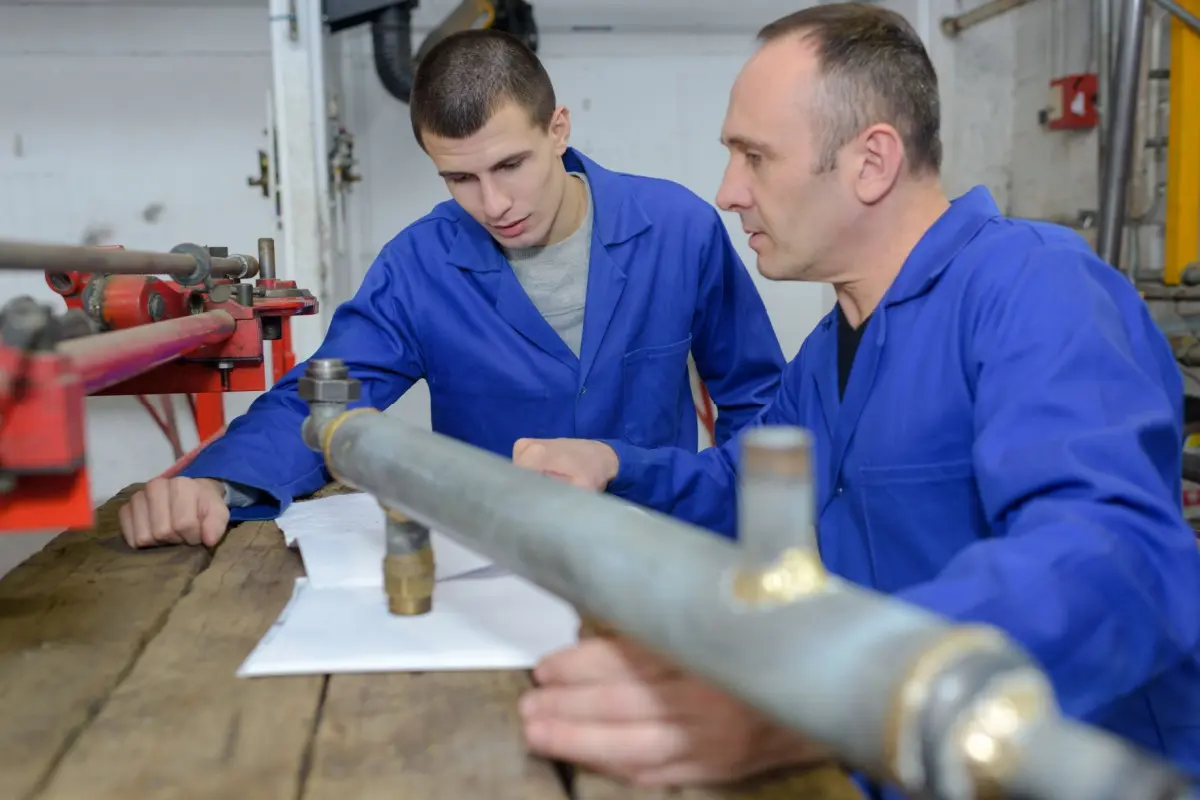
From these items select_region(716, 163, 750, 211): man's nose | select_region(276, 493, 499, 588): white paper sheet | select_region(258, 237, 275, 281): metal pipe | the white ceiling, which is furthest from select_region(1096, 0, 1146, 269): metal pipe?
select_region(276, 493, 499, 588): white paper sheet

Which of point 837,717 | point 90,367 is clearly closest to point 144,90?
point 90,367

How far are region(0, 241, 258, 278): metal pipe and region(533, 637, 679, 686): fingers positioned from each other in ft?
1.59

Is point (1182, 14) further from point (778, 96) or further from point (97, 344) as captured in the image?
point (97, 344)

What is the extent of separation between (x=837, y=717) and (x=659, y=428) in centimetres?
144

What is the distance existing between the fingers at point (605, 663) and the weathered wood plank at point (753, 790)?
0.06 m

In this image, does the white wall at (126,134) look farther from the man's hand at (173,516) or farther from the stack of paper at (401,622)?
the stack of paper at (401,622)

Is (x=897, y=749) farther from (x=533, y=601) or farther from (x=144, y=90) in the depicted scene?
(x=144, y=90)

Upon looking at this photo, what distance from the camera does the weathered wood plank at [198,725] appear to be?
0.64 metres

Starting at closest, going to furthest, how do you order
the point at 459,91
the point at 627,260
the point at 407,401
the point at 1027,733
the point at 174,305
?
the point at 1027,733, the point at 174,305, the point at 459,91, the point at 627,260, the point at 407,401

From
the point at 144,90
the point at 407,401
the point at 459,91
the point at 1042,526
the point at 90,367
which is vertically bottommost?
the point at 407,401

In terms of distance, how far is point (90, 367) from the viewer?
31.5 inches

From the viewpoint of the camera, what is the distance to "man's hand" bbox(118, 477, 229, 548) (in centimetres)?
119

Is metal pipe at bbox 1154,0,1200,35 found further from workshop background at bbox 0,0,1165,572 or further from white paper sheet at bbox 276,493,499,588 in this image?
white paper sheet at bbox 276,493,499,588

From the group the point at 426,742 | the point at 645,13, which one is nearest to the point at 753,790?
the point at 426,742
